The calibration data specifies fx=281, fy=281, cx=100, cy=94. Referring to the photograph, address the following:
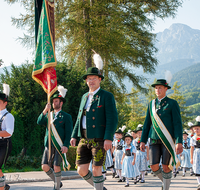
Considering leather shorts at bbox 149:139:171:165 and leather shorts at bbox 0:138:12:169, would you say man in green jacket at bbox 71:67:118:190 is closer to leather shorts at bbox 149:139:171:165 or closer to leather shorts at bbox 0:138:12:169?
leather shorts at bbox 149:139:171:165

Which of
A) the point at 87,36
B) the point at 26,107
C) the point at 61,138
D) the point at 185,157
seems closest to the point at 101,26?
the point at 87,36

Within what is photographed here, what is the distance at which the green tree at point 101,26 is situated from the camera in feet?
53.8

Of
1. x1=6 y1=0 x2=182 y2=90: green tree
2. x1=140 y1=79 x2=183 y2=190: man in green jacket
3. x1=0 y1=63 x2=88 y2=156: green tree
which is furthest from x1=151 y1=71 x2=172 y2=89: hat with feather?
x1=6 y1=0 x2=182 y2=90: green tree

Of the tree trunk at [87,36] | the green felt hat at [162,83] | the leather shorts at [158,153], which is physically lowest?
the leather shorts at [158,153]

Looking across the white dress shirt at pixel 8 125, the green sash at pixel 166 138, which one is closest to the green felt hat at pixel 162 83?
the green sash at pixel 166 138

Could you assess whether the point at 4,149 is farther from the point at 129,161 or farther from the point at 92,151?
the point at 129,161

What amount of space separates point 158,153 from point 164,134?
409 millimetres

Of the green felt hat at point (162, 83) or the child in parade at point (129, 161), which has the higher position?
the green felt hat at point (162, 83)

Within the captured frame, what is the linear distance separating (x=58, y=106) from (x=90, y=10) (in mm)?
11351

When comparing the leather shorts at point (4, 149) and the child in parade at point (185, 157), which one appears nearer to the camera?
the leather shorts at point (4, 149)

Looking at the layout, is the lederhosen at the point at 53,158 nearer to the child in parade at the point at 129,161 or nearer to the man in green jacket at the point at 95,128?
the man in green jacket at the point at 95,128

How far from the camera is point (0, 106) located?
5648 mm

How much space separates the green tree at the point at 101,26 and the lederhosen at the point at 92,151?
471 inches

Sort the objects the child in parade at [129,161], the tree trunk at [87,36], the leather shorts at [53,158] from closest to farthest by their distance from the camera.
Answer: the leather shorts at [53,158] < the child in parade at [129,161] < the tree trunk at [87,36]
